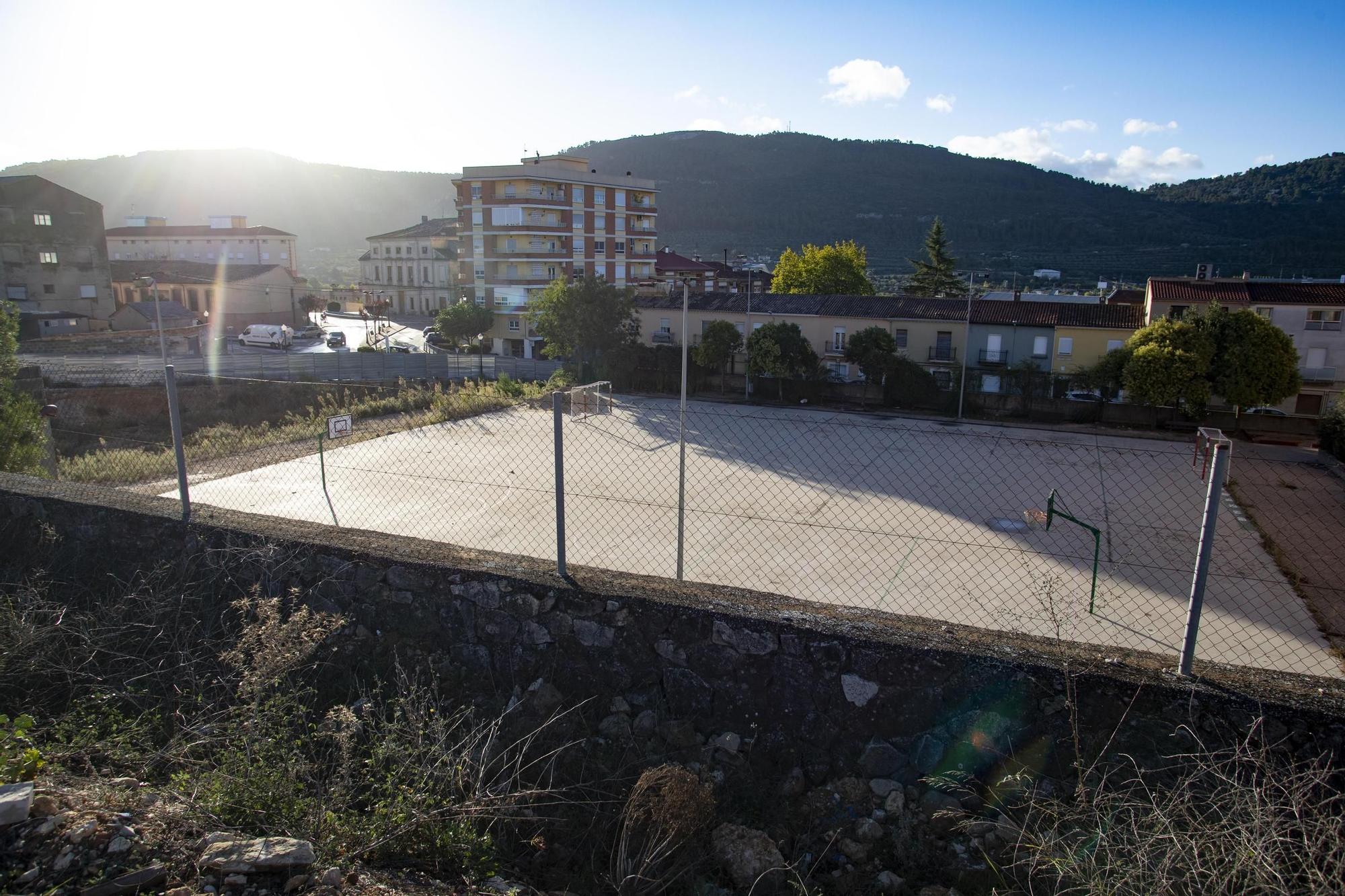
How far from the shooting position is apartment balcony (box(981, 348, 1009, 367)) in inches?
1252

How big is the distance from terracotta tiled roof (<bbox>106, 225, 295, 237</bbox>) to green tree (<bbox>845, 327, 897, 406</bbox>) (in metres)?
52.5

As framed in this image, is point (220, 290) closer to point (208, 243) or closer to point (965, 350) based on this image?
point (208, 243)

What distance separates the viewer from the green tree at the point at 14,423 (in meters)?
10.8

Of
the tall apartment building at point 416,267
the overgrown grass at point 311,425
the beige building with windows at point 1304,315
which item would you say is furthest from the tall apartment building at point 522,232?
the beige building with windows at point 1304,315

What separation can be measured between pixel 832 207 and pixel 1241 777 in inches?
4427

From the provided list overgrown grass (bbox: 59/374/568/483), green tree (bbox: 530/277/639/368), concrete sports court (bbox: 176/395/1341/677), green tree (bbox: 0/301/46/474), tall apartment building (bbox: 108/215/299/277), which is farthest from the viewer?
tall apartment building (bbox: 108/215/299/277)

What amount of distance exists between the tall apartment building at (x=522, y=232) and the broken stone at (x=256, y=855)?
39882 mm

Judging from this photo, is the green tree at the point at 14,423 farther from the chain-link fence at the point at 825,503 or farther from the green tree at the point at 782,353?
the green tree at the point at 782,353

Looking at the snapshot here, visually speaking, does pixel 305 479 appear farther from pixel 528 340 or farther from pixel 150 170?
pixel 150 170

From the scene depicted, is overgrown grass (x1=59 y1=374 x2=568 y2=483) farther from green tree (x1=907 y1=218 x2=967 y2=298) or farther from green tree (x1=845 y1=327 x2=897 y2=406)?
green tree (x1=907 y1=218 x2=967 y2=298)

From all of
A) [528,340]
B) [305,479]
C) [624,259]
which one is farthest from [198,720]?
[624,259]

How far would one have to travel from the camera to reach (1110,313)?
31719mm

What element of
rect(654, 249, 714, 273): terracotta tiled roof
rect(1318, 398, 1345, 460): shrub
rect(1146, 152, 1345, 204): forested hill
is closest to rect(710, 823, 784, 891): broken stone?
rect(1318, 398, 1345, 460): shrub

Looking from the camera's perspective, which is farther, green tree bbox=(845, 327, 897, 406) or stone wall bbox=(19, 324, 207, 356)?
stone wall bbox=(19, 324, 207, 356)
